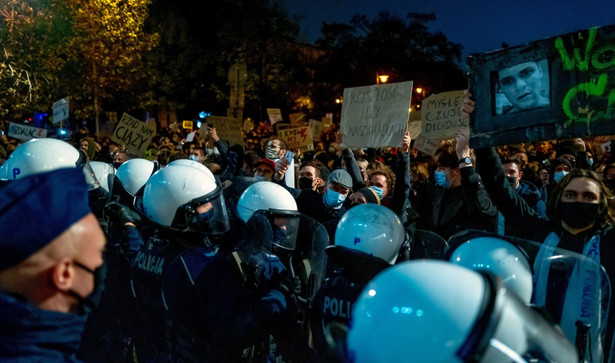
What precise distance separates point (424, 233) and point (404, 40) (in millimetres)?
38435

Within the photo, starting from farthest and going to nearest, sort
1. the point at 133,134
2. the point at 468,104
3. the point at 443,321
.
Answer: the point at 133,134, the point at 468,104, the point at 443,321

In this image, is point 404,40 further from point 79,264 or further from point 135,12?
point 79,264

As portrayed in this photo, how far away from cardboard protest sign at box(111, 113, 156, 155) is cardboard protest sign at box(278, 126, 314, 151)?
2.48 metres

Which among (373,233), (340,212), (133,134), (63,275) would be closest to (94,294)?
(63,275)

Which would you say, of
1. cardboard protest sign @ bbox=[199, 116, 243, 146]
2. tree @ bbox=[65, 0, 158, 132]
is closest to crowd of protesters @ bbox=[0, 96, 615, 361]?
cardboard protest sign @ bbox=[199, 116, 243, 146]

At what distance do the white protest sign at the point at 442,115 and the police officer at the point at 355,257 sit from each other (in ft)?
13.4

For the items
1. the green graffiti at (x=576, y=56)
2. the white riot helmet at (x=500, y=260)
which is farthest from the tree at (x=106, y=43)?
the white riot helmet at (x=500, y=260)

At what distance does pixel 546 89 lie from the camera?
10.5ft

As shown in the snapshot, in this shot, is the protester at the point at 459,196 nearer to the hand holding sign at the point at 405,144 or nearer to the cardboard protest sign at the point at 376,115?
the hand holding sign at the point at 405,144

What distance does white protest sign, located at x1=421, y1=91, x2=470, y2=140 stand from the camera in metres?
6.88

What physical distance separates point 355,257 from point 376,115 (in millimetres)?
3715

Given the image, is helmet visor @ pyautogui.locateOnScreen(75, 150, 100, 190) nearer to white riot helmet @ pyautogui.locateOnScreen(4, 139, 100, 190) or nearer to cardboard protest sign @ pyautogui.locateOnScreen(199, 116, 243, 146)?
white riot helmet @ pyautogui.locateOnScreen(4, 139, 100, 190)

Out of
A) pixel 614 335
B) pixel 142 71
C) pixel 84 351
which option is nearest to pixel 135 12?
pixel 142 71

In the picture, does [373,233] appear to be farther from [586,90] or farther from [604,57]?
[604,57]
